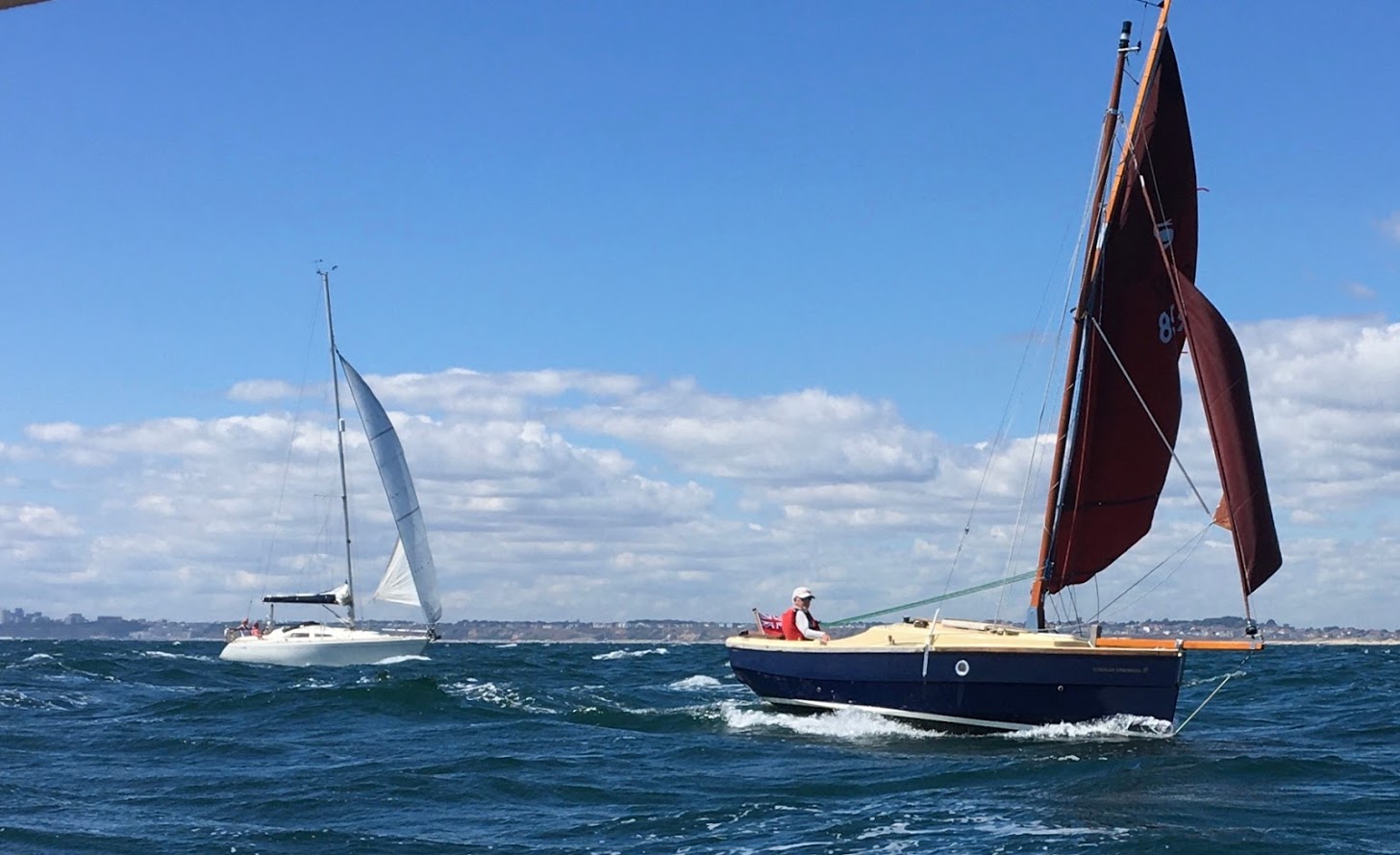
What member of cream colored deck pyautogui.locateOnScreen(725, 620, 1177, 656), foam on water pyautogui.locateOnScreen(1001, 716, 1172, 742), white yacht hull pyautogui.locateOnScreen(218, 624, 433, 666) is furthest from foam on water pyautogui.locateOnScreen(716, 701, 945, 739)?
white yacht hull pyautogui.locateOnScreen(218, 624, 433, 666)

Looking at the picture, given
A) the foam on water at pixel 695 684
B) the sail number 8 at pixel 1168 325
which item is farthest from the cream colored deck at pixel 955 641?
the foam on water at pixel 695 684

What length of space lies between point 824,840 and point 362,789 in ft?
22.5

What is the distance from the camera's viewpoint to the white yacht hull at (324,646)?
189ft

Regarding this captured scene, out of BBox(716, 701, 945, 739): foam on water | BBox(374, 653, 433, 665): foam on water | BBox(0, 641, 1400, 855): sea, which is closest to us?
BBox(0, 641, 1400, 855): sea

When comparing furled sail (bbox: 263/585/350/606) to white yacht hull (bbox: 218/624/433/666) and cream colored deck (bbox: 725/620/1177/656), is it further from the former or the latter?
cream colored deck (bbox: 725/620/1177/656)

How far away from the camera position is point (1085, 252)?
83.6 feet

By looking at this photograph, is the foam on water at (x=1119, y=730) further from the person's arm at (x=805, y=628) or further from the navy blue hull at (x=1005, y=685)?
the person's arm at (x=805, y=628)

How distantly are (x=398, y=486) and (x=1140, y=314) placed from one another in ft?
143

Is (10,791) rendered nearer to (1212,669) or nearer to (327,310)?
(327,310)

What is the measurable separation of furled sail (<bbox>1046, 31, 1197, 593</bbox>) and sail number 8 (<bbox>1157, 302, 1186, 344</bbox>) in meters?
0.02

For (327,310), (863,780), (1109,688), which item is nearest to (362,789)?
(863,780)

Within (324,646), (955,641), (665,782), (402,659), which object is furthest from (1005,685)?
(402,659)

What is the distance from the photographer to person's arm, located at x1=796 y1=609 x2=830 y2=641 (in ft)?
91.4

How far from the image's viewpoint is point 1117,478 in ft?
83.8
